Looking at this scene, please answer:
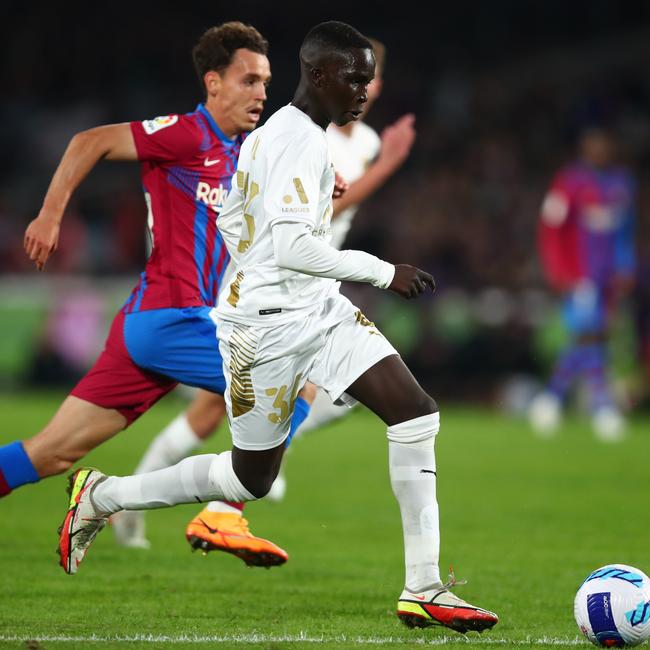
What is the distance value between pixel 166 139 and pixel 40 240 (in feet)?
2.75

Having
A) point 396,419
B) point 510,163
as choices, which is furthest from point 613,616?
point 510,163

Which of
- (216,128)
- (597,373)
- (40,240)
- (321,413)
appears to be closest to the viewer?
(40,240)

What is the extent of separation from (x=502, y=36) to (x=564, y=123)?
3261 millimetres

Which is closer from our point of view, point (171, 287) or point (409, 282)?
point (409, 282)

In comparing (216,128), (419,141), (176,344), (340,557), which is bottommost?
(340,557)

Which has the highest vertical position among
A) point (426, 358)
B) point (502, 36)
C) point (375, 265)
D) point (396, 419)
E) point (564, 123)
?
point (502, 36)

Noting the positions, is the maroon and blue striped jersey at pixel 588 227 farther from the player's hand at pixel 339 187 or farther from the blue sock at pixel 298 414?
the blue sock at pixel 298 414

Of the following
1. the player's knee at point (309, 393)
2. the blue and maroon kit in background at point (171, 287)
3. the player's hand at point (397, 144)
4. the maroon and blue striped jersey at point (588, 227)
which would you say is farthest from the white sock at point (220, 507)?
the maroon and blue striped jersey at point (588, 227)

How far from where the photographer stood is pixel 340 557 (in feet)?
24.3

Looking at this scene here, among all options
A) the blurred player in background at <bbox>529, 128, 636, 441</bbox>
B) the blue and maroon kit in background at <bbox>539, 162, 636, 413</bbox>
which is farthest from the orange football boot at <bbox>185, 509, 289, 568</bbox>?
the blue and maroon kit in background at <bbox>539, 162, 636, 413</bbox>

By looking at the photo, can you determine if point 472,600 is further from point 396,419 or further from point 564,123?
point 564,123

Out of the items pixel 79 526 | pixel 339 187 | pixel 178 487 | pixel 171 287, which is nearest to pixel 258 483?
pixel 178 487

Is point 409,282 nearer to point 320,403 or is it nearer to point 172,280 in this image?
point 172,280

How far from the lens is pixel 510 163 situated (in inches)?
890
